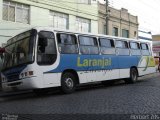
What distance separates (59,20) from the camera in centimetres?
3095

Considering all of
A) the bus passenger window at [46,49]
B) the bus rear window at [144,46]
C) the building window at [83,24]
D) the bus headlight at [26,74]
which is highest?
the building window at [83,24]

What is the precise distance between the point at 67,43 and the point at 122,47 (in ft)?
18.2

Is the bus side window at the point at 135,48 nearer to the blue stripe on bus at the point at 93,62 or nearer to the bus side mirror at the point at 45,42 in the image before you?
the blue stripe on bus at the point at 93,62

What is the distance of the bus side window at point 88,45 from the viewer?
1783cm

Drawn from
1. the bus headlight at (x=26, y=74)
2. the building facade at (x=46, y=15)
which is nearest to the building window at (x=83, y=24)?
the building facade at (x=46, y=15)

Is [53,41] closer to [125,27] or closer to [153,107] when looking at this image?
[153,107]

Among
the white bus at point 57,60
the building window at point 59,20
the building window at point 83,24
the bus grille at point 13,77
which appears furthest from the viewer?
the building window at point 83,24

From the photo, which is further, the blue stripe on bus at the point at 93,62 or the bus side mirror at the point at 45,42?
the blue stripe on bus at the point at 93,62

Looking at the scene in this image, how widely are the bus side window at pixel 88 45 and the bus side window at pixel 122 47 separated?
2.44 meters

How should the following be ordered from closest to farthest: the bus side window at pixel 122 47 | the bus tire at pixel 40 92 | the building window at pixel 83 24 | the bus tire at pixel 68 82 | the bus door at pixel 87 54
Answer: the bus tire at pixel 68 82, the bus tire at pixel 40 92, the bus door at pixel 87 54, the bus side window at pixel 122 47, the building window at pixel 83 24

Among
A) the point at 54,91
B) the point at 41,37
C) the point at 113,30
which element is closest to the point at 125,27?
the point at 113,30

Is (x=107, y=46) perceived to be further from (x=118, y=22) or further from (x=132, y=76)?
(x=118, y=22)

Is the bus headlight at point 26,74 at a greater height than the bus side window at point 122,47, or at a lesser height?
lesser

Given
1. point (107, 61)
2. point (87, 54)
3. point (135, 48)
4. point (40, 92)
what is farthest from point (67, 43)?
point (135, 48)
